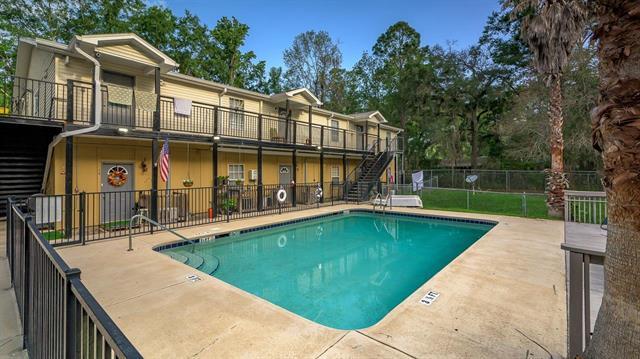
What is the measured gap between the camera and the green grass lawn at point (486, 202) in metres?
13.5

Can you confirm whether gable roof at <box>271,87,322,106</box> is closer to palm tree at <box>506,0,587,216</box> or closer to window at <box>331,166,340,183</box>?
window at <box>331,166,340,183</box>

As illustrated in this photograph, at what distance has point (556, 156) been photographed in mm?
11250

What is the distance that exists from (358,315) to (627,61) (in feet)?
13.3

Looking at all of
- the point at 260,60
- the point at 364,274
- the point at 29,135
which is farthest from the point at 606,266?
the point at 260,60

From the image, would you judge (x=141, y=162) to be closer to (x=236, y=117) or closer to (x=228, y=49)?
(x=236, y=117)

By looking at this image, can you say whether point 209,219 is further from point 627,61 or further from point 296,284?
point 627,61

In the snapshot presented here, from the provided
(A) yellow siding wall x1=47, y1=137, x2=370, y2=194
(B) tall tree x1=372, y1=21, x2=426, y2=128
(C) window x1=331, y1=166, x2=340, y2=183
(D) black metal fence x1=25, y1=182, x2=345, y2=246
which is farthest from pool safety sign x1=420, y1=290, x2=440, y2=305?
(B) tall tree x1=372, y1=21, x2=426, y2=128

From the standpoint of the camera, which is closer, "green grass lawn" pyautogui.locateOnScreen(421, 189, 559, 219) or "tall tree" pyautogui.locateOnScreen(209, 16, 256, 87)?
"green grass lawn" pyautogui.locateOnScreen(421, 189, 559, 219)

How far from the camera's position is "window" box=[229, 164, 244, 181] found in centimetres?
A: 1363

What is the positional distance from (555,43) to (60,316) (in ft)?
44.1

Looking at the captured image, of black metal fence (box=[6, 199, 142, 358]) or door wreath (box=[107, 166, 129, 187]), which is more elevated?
door wreath (box=[107, 166, 129, 187])

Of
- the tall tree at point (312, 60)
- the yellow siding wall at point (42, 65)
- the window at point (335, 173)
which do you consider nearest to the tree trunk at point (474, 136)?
the tall tree at point (312, 60)

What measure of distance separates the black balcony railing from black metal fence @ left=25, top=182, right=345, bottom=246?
92.9 inches

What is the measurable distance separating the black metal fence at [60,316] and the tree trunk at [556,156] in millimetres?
14123
